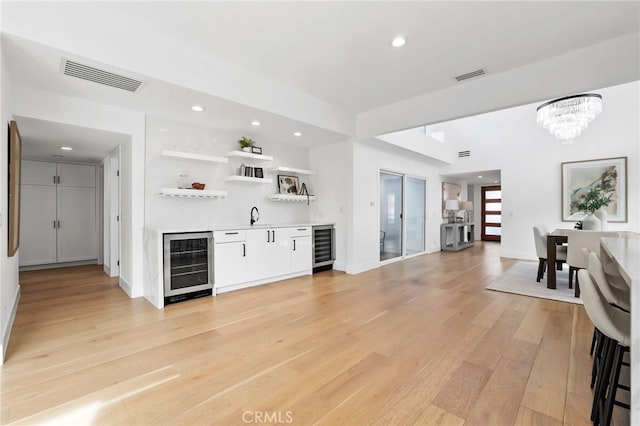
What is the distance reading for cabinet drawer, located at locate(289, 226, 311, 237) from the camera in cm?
486

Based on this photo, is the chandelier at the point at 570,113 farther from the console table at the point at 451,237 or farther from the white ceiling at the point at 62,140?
the white ceiling at the point at 62,140

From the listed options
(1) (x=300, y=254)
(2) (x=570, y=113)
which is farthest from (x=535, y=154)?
(1) (x=300, y=254)

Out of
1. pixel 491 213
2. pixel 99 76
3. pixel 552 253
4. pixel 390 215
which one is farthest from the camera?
pixel 491 213

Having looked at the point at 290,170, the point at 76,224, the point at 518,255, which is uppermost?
the point at 290,170

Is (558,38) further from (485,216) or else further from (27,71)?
(485,216)

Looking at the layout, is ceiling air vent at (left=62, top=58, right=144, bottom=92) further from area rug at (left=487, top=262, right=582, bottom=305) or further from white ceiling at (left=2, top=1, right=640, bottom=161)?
area rug at (left=487, top=262, right=582, bottom=305)

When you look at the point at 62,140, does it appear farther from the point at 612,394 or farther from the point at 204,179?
the point at 612,394

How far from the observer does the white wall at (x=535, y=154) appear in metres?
5.56

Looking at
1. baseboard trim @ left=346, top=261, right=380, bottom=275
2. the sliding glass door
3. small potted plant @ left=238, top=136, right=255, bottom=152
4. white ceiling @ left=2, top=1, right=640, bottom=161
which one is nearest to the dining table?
white ceiling @ left=2, top=1, right=640, bottom=161

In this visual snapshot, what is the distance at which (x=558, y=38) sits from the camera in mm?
2863

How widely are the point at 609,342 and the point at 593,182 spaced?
19.4 feet

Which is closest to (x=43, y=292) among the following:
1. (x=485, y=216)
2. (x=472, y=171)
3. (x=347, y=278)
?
(x=347, y=278)

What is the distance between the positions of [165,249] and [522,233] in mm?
7425

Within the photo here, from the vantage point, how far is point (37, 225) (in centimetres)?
561
